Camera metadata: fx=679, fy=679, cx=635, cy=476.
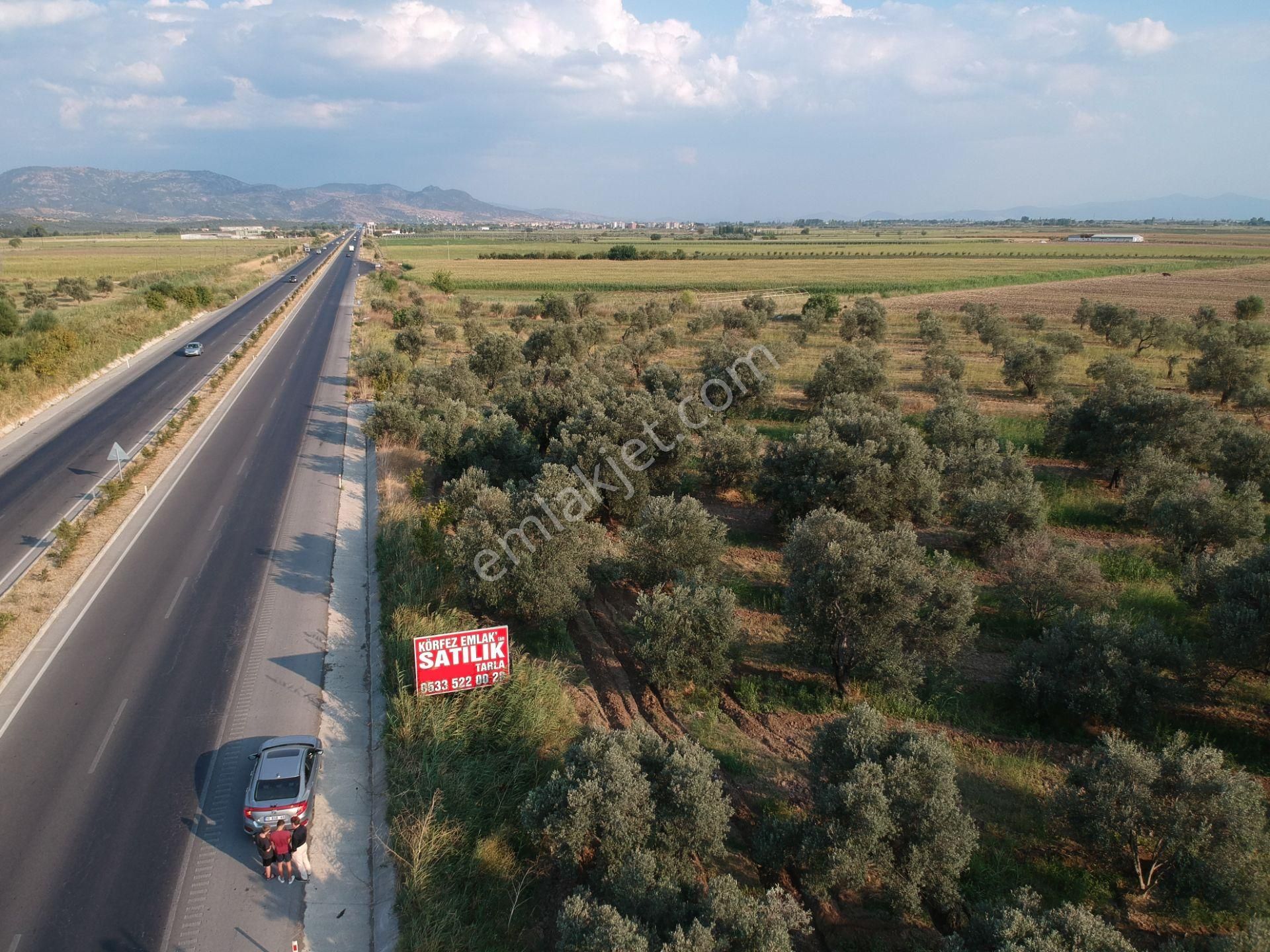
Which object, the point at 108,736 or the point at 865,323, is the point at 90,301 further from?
the point at 108,736

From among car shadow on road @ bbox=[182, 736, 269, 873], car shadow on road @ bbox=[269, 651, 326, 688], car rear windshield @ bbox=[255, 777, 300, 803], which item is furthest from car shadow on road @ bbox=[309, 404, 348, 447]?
car rear windshield @ bbox=[255, 777, 300, 803]

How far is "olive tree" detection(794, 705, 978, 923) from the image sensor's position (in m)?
8.99

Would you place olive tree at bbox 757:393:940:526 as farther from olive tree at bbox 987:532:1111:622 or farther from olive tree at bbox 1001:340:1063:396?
olive tree at bbox 1001:340:1063:396

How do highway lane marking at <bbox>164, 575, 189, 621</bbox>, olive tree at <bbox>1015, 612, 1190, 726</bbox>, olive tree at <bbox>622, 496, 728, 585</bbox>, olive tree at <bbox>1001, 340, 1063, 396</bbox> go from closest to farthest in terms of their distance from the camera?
olive tree at <bbox>1015, 612, 1190, 726</bbox>
highway lane marking at <bbox>164, 575, 189, 621</bbox>
olive tree at <bbox>622, 496, 728, 585</bbox>
olive tree at <bbox>1001, 340, 1063, 396</bbox>

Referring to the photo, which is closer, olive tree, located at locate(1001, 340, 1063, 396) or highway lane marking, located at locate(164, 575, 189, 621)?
highway lane marking, located at locate(164, 575, 189, 621)

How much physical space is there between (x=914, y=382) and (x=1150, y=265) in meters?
97.9

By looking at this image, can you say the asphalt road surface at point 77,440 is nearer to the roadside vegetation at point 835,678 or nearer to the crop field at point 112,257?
the roadside vegetation at point 835,678

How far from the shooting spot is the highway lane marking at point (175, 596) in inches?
659

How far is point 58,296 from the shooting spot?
70.5 m

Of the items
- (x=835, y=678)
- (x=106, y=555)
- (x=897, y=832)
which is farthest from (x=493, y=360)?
(x=897, y=832)

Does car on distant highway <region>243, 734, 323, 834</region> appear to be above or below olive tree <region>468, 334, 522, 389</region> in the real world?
below

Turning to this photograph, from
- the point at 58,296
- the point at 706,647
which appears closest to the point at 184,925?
the point at 706,647

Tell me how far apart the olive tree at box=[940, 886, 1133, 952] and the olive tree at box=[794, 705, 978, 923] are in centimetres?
99

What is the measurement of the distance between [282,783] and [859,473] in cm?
1551
